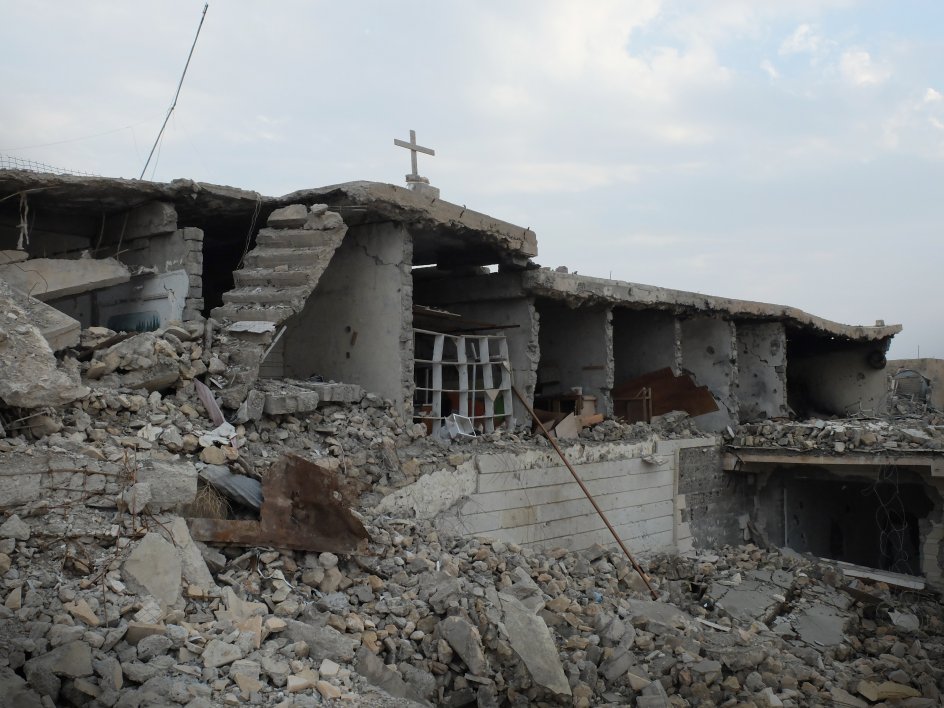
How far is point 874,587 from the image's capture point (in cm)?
1147

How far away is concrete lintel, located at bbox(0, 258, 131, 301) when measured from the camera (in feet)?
23.1

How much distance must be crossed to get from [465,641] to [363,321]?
158 inches

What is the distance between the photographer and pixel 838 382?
57.7 ft

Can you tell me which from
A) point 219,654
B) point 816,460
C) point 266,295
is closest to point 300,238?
point 266,295

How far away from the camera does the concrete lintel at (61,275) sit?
277 inches

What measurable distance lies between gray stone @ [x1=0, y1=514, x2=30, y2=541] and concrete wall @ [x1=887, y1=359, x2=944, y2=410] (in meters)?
17.4

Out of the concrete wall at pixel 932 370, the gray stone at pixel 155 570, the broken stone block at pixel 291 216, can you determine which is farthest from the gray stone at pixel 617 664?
the concrete wall at pixel 932 370

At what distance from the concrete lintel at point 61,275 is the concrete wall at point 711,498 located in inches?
325

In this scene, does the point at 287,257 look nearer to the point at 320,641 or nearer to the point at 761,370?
the point at 320,641

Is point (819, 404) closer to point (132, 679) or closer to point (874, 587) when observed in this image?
point (874, 587)

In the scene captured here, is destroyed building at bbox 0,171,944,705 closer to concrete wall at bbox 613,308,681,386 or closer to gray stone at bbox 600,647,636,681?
concrete wall at bbox 613,308,681,386

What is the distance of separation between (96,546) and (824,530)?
14.2 m

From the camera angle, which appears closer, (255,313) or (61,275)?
(61,275)

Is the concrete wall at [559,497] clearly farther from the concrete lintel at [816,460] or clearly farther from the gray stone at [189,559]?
the gray stone at [189,559]
